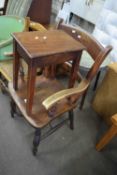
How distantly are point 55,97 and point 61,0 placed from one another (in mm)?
2050

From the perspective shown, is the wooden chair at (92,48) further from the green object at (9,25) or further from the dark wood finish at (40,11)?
the dark wood finish at (40,11)

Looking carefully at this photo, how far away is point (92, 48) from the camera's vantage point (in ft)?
A: 3.70

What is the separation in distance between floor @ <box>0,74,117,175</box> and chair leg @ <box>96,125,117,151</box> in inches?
2.5

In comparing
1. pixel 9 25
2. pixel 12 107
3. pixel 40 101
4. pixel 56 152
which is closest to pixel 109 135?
Result: pixel 56 152

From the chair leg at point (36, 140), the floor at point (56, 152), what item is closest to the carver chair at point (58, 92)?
the chair leg at point (36, 140)

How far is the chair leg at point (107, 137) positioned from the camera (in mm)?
1207

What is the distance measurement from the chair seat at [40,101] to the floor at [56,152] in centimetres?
39

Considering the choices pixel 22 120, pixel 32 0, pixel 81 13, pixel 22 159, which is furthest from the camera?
pixel 81 13

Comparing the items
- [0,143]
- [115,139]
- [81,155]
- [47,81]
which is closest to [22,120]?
[0,143]

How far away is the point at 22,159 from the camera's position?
127 centimetres

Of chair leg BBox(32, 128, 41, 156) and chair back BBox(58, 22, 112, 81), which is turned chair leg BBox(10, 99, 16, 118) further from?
chair back BBox(58, 22, 112, 81)

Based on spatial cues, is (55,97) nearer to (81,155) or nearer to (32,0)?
(81,155)

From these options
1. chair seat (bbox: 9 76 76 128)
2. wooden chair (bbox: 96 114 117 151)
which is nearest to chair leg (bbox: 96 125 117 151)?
wooden chair (bbox: 96 114 117 151)

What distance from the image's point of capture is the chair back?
1.01 meters
